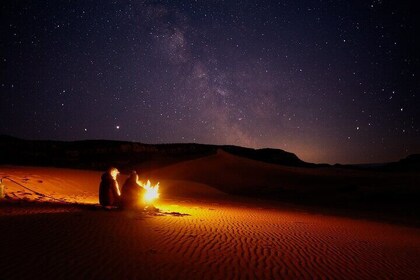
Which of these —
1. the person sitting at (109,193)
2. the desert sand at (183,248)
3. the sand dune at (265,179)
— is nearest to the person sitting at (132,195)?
the person sitting at (109,193)

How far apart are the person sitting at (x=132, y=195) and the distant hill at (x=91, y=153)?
3349 cm

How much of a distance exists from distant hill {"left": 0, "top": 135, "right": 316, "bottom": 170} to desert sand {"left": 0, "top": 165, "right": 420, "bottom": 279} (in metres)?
35.9

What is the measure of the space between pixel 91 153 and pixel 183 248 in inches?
2331

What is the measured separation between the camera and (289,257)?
8.00m

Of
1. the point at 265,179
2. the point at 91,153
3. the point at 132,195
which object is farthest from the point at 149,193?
the point at 91,153

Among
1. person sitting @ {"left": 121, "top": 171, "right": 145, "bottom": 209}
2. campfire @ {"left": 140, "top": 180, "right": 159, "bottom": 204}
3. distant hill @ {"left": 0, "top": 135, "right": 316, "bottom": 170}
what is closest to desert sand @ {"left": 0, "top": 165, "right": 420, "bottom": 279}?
person sitting @ {"left": 121, "top": 171, "right": 145, "bottom": 209}

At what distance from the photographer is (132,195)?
1327cm

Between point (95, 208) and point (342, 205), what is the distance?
20445 millimetres

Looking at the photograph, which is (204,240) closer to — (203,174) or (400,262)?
(400,262)

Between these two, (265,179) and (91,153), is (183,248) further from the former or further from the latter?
(91,153)

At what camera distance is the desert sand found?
623 cm

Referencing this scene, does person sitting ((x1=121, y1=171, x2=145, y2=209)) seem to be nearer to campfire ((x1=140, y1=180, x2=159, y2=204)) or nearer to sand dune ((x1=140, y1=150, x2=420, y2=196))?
campfire ((x1=140, y1=180, x2=159, y2=204))

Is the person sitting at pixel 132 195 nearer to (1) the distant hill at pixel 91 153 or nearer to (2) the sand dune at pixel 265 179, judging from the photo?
(2) the sand dune at pixel 265 179

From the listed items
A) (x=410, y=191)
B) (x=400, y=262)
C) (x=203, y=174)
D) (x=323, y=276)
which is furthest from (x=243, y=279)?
(x=203, y=174)
